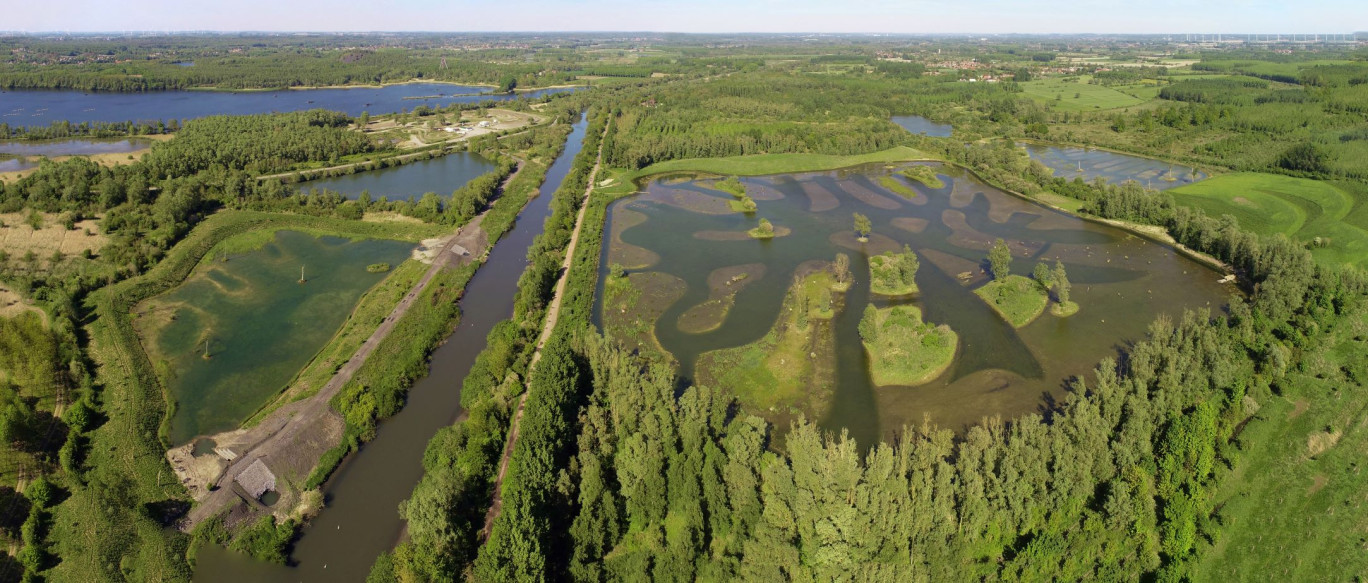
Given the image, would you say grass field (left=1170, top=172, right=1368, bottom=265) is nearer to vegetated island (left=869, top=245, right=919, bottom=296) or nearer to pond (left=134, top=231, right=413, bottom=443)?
vegetated island (left=869, top=245, right=919, bottom=296)

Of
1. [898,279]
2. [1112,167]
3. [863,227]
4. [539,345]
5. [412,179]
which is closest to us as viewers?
[539,345]

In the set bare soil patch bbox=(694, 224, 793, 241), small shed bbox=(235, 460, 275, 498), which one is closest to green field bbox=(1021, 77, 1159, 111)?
bare soil patch bbox=(694, 224, 793, 241)

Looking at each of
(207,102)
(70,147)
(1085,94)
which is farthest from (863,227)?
(207,102)

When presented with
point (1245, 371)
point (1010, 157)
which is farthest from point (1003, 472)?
point (1010, 157)

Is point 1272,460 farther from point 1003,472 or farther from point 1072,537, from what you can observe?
point 1003,472

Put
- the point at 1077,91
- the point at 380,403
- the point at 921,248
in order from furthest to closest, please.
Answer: the point at 1077,91, the point at 921,248, the point at 380,403

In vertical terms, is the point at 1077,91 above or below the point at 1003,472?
above

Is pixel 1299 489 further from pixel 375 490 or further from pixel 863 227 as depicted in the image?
pixel 375 490
